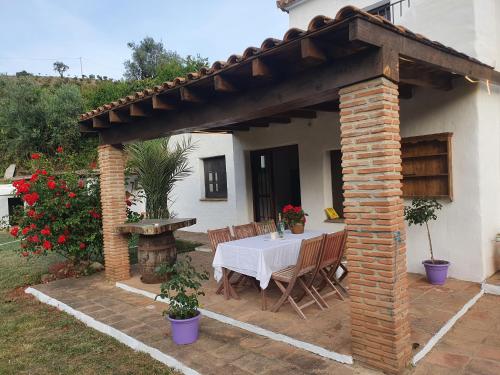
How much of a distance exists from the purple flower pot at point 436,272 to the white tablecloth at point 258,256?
71.5 inches

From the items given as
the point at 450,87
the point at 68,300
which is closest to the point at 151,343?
the point at 68,300

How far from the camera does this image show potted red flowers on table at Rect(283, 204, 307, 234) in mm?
5699

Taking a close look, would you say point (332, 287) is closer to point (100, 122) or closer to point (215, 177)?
point (100, 122)

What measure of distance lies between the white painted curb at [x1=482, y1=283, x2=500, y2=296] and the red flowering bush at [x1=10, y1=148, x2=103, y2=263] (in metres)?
6.32

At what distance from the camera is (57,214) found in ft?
22.5

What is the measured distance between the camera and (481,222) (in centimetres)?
505

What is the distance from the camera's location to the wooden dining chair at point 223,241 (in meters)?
5.13

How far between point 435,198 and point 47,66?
51529mm

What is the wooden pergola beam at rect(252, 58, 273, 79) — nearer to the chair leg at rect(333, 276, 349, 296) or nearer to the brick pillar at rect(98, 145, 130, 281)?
the chair leg at rect(333, 276, 349, 296)

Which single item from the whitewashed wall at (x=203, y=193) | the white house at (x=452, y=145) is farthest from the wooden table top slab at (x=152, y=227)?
the whitewashed wall at (x=203, y=193)

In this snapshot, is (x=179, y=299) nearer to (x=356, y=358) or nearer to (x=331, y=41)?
(x=356, y=358)

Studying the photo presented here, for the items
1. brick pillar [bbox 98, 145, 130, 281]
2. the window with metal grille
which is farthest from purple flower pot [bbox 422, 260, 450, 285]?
the window with metal grille

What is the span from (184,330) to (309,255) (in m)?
1.59

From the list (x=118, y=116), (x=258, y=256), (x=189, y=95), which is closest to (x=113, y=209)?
(x=118, y=116)
